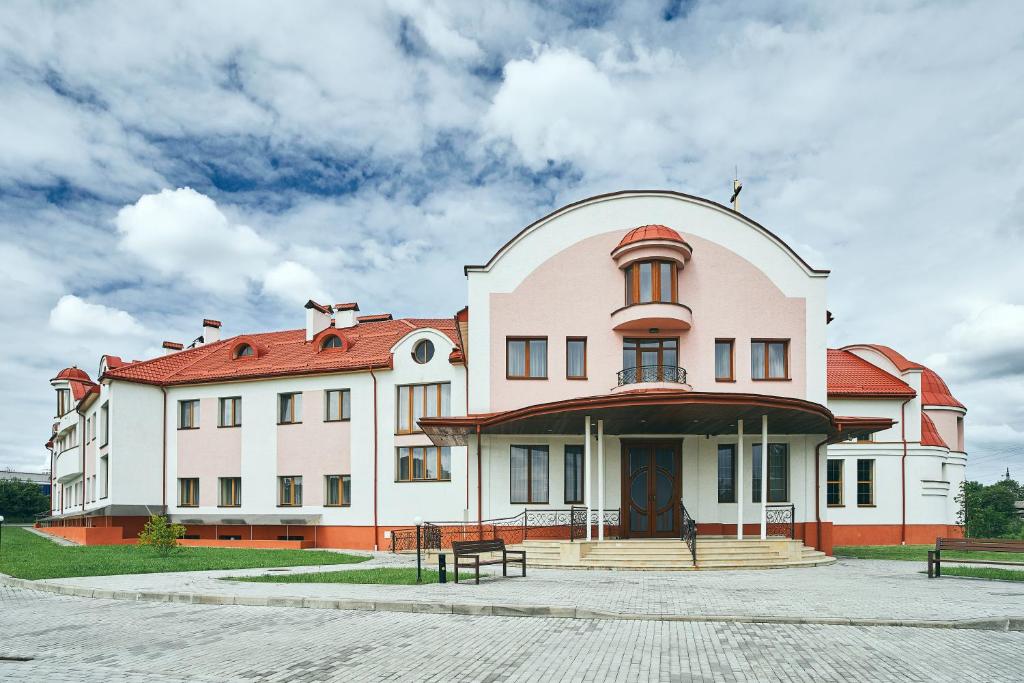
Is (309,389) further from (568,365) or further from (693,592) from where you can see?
(693,592)

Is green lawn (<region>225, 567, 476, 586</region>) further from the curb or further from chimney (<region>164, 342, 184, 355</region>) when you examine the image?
chimney (<region>164, 342, 184, 355</region>)

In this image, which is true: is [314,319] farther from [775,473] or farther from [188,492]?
[775,473]

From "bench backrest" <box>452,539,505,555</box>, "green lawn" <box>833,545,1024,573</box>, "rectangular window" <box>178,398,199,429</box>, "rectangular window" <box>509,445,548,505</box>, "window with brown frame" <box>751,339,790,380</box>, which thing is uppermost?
"window with brown frame" <box>751,339,790,380</box>

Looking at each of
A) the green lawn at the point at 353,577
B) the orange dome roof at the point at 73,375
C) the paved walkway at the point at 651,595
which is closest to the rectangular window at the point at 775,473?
the paved walkway at the point at 651,595

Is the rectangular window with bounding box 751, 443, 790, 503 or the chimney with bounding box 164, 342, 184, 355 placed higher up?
the chimney with bounding box 164, 342, 184, 355

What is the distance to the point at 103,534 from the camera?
95.1ft

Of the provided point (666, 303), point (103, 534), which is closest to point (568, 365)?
point (666, 303)

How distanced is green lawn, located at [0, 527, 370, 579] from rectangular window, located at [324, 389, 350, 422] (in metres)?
5.94

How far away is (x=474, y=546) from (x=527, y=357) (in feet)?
33.0

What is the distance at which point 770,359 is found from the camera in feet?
79.9

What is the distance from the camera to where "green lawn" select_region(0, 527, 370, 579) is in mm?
16578

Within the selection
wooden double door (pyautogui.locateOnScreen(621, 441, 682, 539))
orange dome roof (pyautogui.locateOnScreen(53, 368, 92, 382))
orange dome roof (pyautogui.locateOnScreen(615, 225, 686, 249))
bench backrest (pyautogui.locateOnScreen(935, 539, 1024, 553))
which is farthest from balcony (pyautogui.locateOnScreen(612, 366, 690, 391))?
orange dome roof (pyautogui.locateOnScreen(53, 368, 92, 382))

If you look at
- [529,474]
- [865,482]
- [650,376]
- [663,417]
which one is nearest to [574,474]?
[529,474]

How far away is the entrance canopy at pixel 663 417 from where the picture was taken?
60.3 feet
